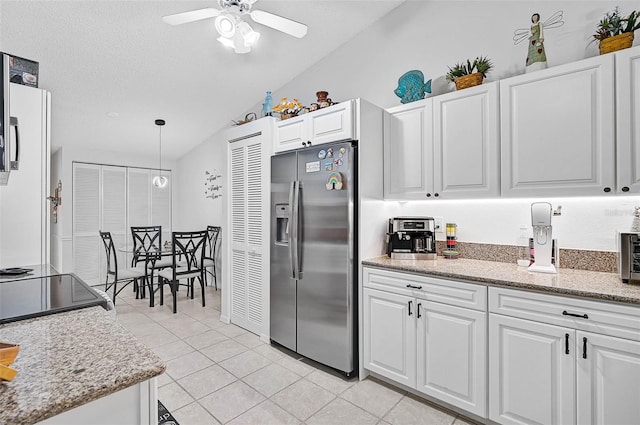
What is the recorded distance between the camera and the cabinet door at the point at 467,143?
Result: 214 cm

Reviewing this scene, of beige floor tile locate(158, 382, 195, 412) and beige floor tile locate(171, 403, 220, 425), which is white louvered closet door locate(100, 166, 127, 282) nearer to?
beige floor tile locate(158, 382, 195, 412)

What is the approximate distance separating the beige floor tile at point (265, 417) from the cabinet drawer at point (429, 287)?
1.04 meters

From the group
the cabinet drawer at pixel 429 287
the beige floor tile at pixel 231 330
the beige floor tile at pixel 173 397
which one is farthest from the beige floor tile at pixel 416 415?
the beige floor tile at pixel 231 330

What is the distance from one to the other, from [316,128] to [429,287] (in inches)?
61.8

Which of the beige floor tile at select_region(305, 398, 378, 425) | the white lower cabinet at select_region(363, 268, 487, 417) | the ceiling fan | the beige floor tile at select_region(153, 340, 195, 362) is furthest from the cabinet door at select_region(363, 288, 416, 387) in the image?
the ceiling fan

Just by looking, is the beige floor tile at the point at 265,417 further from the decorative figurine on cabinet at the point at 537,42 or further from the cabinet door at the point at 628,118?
the decorative figurine on cabinet at the point at 537,42

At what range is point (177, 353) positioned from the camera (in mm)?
2908

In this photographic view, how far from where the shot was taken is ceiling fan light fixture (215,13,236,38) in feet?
6.72

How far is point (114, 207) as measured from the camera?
220 inches

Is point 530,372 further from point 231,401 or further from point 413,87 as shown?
point 413,87

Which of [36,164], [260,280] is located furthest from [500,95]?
[36,164]

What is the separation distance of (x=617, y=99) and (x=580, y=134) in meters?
0.23

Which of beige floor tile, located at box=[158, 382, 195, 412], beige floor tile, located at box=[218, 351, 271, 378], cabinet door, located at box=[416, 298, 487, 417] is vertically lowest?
beige floor tile, located at box=[158, 382, 195, 412]

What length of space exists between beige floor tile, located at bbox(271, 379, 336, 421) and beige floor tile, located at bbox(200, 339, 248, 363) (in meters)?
0.80
